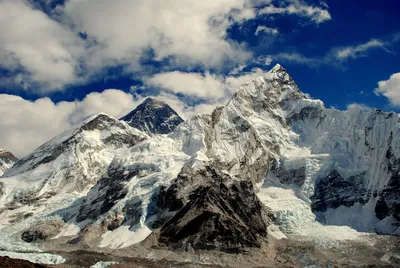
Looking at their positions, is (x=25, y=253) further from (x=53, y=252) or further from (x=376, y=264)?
(x=376, y=264)

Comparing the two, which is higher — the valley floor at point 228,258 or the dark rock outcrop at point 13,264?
the valley floor at point 228,258

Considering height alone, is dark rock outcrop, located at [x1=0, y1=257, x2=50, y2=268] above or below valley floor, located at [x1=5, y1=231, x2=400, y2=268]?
below

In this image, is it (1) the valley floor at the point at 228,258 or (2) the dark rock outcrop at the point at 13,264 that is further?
(1) the valley floor at the point at 228,258

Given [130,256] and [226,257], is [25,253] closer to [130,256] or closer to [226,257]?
[130,256]

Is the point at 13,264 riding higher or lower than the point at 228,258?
lower

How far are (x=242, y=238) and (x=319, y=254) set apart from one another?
3234 centimetres

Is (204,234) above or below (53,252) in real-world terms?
above

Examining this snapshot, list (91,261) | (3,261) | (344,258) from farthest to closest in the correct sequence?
(344,258)
(91,261)
(3,261)

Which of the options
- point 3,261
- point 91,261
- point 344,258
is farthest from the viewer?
point 344,258

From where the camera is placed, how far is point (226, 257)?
18762 cm

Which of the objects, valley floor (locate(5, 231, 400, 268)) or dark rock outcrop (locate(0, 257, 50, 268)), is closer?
dark rock outcrop (locate(0, 257, 50, 268))

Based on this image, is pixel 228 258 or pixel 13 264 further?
pixel 228 258

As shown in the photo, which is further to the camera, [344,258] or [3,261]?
[344,258]

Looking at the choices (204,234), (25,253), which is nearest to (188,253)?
(204,234)
